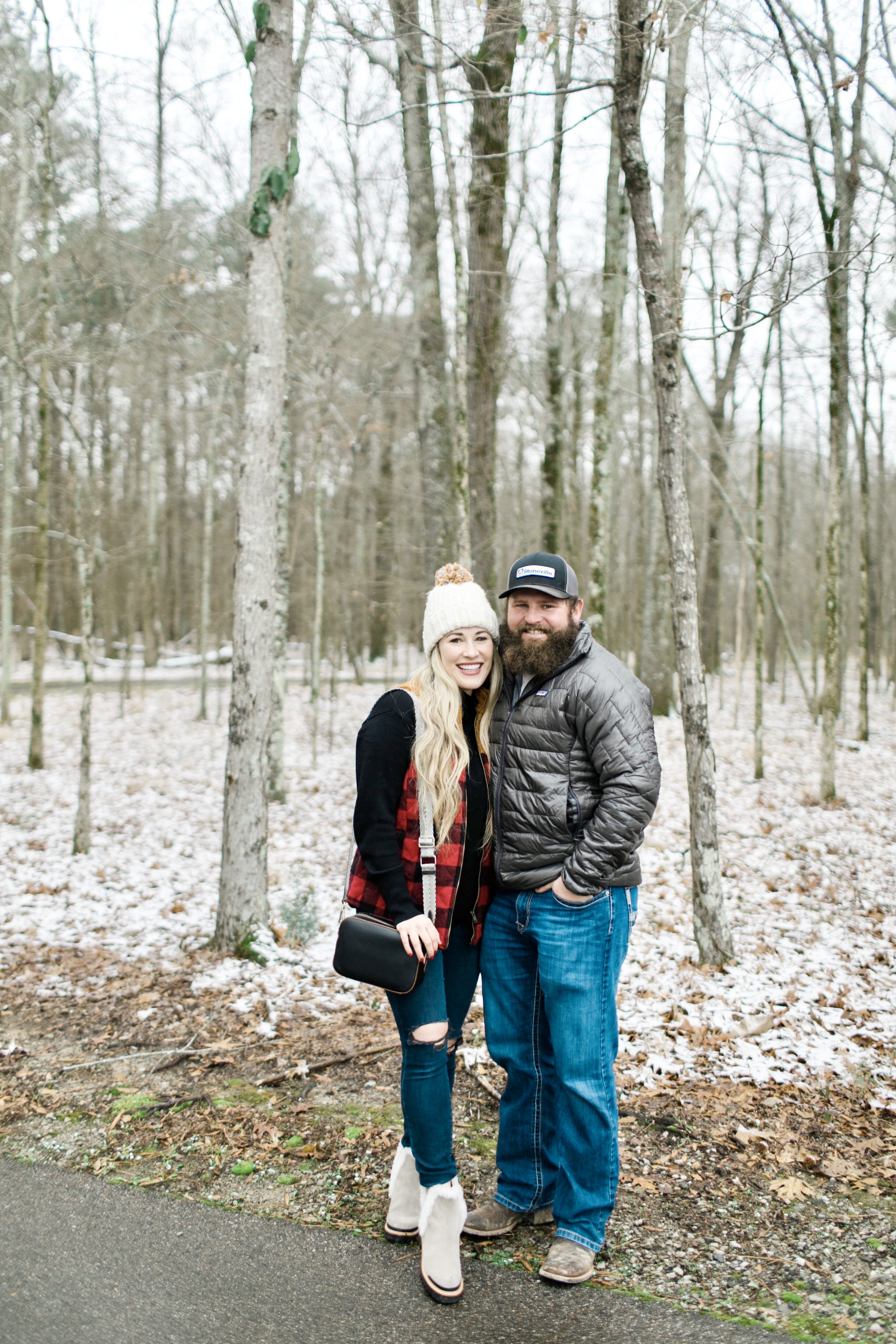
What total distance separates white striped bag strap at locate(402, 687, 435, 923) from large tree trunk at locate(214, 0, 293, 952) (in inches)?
115

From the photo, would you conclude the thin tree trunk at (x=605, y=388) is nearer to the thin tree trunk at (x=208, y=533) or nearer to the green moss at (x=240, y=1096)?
the thin tree trunk at (x=208, y=533)

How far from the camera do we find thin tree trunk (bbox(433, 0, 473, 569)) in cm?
792

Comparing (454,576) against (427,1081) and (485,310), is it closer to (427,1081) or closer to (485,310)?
(427,1081)

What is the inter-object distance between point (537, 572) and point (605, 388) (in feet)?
30.2

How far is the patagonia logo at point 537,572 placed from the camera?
9.30 feet

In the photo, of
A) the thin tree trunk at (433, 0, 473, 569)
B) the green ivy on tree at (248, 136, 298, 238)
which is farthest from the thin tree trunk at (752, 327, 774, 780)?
the green ivy on tree at (248, 136, 298, 238)

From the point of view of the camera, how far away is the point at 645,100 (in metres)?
5.09

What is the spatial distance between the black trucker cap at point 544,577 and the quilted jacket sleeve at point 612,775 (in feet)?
0.98

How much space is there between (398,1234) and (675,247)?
5.47 meters

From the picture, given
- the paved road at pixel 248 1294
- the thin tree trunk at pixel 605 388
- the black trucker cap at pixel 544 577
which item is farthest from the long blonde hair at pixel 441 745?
the thin tree trunk at pixel 605 388

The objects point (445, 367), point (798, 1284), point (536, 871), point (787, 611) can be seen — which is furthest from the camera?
point (787, 611)

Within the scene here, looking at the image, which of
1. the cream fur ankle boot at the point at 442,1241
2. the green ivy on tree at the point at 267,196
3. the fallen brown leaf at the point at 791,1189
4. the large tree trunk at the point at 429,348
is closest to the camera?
the cream fur ankle boot at the point at 442,1241

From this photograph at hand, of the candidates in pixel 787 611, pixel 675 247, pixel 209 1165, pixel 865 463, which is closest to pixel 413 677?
pixel 209 1165

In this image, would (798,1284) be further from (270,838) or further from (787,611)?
(787,611)
